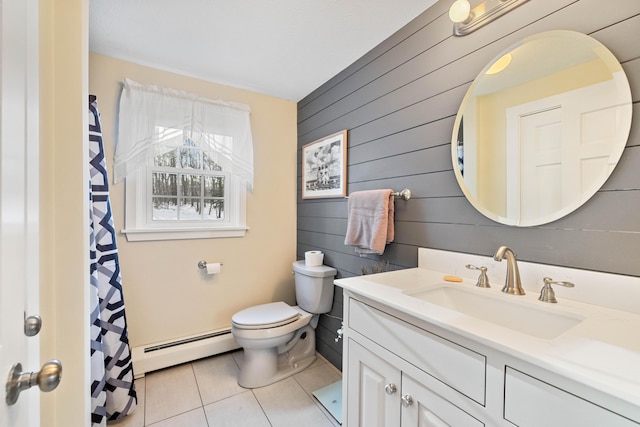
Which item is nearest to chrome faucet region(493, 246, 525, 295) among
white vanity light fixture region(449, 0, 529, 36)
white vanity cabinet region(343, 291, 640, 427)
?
white vanity cabinet region(343, 291, 640, 427)

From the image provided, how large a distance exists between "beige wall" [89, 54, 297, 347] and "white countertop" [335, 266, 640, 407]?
5.02 ft

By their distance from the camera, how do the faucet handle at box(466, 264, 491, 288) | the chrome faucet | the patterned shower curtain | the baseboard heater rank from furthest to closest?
1. the baseboard heater
2. the patterned shower curtain
3. the faucet handle at box(466, 264, 491, 288)
4. the chrome faucet

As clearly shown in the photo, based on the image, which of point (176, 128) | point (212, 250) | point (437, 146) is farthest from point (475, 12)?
point (212, 250)

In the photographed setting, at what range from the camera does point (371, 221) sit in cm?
155

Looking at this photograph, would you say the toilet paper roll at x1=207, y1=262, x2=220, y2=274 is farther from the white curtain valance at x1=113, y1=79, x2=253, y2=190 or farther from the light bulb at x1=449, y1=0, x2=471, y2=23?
the light bulb at x1=449, y1=0, x2=471, y2=23

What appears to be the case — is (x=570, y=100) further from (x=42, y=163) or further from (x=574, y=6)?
(x=42, y=163)

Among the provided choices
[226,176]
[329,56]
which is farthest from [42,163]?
[329,56]

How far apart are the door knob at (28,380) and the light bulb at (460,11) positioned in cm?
172

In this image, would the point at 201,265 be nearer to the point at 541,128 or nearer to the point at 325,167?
the point at 325,167

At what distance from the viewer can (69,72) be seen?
3.11ft

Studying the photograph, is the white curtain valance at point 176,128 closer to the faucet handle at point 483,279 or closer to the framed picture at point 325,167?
the framed picture at point 325,167

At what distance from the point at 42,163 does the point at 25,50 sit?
1.25ft

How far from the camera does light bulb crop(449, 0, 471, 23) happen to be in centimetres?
115

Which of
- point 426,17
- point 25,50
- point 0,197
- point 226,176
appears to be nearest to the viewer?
point 0,197
